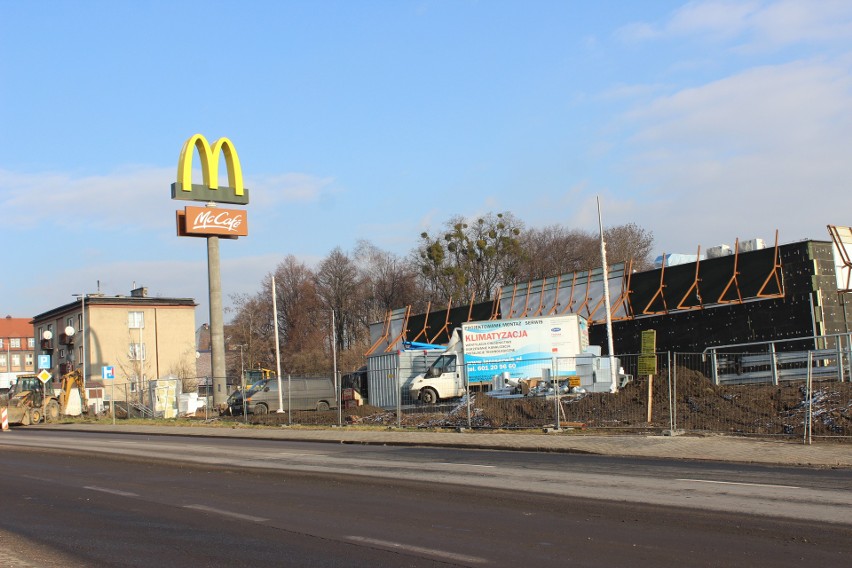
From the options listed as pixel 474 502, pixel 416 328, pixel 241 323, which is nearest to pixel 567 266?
pixel 416 328

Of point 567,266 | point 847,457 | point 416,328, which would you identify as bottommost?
point 847,457

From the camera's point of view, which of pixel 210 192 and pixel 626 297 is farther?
pixel 210 192

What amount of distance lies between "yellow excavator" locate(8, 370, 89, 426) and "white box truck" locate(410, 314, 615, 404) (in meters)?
22.6

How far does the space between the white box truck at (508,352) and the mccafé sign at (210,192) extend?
64.2 feet

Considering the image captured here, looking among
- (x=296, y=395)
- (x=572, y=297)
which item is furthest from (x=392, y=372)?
(x=572, y=297)

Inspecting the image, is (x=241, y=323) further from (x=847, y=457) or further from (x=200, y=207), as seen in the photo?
(x=847, y=457)

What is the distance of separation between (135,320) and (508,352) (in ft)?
182

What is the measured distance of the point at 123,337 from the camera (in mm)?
80750

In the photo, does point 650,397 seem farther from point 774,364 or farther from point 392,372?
point 392,372

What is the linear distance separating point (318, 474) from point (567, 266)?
6955cm

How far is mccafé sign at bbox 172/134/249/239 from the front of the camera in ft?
157

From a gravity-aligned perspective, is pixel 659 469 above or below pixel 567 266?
below

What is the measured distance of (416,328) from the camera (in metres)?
59.4

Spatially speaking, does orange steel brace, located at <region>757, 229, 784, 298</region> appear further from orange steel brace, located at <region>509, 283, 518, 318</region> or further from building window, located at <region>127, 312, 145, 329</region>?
building window, located at <region>127, 312, 145, 329</region>
